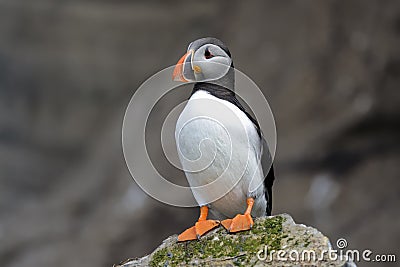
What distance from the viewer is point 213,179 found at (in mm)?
3451

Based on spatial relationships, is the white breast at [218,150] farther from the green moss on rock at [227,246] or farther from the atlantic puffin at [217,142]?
the green moss on rock at [227,246]

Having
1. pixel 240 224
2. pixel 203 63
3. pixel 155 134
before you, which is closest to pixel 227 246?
pixel 240 224

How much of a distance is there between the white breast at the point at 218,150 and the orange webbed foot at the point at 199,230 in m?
0.18

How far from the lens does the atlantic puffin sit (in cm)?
332

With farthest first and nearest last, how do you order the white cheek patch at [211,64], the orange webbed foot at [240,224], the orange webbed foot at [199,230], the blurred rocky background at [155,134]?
the blurred rocky background at [155,134] → the white cheek patch at [211,64] → the orange webbed foot at [199,230] → the orange webbed foot at [240,224]

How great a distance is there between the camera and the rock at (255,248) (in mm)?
2947

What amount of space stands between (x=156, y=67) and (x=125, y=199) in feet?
7.17

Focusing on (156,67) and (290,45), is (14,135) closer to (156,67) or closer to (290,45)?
(156,67)

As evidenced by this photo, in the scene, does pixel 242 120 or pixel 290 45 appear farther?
pixel 290 45

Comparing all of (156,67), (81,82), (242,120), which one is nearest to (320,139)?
(156,67)

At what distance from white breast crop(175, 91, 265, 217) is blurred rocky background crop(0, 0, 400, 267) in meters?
3.63

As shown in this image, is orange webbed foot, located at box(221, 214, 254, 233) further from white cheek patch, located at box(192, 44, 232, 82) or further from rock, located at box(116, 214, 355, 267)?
white cheek patch, located at box(192, 44, 232, 82)
